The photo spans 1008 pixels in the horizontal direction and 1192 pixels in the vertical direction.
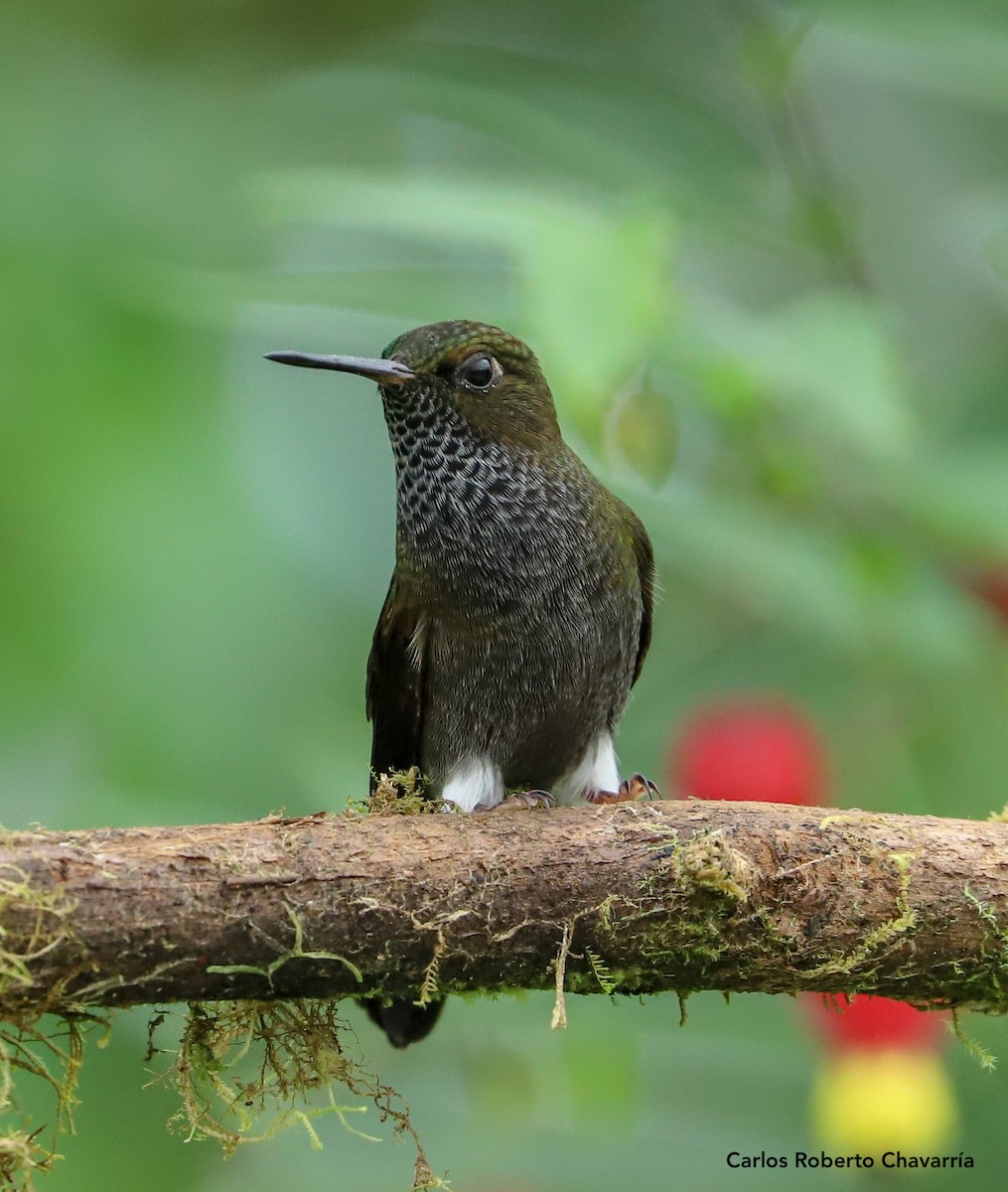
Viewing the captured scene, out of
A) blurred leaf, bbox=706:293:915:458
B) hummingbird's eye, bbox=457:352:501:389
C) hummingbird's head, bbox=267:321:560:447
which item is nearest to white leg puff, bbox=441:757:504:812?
hummingbird's head, bbox=267:321:560:447

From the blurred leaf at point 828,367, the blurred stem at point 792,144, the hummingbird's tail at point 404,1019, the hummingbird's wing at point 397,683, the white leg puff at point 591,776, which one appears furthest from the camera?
the blurred stem at point 792,144

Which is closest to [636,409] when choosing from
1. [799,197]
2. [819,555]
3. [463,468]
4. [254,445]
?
[463,468]

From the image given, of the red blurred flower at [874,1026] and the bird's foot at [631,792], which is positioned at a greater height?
the bird's foot at [631,792]

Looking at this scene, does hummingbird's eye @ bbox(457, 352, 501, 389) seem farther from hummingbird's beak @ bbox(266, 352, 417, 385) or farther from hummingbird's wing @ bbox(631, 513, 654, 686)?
hummingbird's wing @ bbox(631, 513, 654, 686)

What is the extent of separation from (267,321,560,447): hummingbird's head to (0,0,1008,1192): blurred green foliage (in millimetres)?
76

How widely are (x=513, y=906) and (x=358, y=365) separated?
1.34 m

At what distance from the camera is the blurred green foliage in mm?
3406

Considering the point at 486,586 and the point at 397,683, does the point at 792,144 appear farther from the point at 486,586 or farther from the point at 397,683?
the point at 397,683

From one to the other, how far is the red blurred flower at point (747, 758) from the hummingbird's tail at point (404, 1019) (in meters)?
0.77

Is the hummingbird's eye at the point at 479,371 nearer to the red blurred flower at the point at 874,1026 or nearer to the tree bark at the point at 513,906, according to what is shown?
the tree bark at the point at 513,906

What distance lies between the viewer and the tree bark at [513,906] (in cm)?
231

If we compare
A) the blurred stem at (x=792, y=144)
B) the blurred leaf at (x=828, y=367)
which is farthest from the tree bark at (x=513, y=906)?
the blurred stem at (x=792, y=144)

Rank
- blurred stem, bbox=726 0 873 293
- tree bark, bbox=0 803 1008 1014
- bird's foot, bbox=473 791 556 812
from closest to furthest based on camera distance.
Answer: tree bark, bbox=0 803 1008 1014
bird's foot, bbox=473 791 556 812
blurred stem, bbox=726 0 873 293

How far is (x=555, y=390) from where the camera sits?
3.23 m
